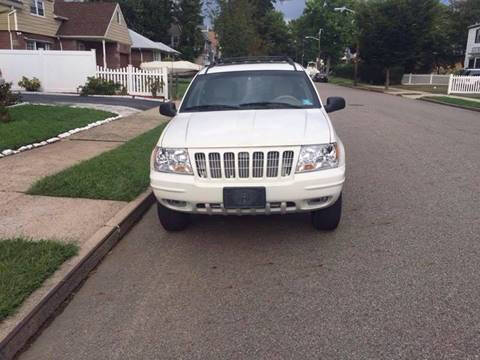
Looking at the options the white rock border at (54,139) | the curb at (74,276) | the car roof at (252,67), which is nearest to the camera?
the curb at (74,276)

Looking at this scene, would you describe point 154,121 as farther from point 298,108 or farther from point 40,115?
point 298,108

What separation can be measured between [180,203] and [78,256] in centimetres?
101

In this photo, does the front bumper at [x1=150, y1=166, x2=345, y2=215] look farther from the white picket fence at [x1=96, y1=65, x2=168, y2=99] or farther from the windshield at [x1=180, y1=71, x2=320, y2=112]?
the white picket fence at [x1=96, y1=65, x2=168, y2=99]

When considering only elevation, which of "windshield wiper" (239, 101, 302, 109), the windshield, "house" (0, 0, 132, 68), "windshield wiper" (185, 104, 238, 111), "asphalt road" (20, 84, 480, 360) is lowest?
"asphalt road" (20, 84, 480, 360)

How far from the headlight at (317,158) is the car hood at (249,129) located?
0.20ft

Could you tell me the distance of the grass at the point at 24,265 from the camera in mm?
3341

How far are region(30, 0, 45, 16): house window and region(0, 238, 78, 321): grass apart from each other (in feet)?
82.3

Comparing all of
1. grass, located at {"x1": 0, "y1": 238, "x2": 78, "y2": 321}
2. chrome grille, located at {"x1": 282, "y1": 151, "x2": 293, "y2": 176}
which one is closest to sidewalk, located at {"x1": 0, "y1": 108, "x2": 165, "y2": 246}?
grass, located at {"x1": 0, "y1": 238, "x2": 78, "y2": 321}

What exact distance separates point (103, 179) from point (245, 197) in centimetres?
291

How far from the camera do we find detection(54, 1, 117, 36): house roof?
29.8m

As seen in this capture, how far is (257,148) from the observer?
4.19m

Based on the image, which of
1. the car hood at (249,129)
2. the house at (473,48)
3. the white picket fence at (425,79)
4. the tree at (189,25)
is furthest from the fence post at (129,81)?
the house at (473,48)

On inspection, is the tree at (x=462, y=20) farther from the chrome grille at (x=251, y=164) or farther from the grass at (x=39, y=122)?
the chrome grille at (x=251, y=164)

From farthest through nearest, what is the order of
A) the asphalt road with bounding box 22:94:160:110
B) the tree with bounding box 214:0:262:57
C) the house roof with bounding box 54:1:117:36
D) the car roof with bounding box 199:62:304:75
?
the tree with bounding box 214:0:262:57
the house roof with bounding box 54:1:117:36
the asphalt road with bounding box 22:94:160:110
the car roof with bounding box 199:62:304:75
